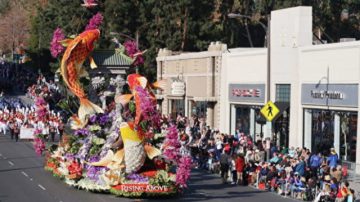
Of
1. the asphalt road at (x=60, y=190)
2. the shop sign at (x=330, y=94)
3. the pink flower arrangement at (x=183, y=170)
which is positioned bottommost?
the asphalt road at (x=60, y=190)

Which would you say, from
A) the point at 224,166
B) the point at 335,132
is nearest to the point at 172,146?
the point at 224,166

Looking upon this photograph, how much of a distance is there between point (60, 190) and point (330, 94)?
40.8 feet

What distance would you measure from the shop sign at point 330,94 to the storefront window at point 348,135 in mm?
551

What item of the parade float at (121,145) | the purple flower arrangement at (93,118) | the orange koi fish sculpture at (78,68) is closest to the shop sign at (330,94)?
the parade float at (121,145)

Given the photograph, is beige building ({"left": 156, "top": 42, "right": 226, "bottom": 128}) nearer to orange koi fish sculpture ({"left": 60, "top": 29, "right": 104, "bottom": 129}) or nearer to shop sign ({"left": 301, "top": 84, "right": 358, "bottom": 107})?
shop sign ({"left": 301, "top": 84, "right": 358, "bottom": 107})

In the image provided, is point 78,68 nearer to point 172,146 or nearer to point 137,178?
point 172,146

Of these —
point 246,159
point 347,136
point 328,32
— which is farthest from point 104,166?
point 328,32

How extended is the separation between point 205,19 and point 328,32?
39.6 feet

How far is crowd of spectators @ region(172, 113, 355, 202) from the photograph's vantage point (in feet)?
78.0

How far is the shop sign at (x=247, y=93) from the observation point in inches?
1492

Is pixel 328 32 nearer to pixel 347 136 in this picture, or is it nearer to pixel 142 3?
pixel 142 3

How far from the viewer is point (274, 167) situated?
87.0 ft

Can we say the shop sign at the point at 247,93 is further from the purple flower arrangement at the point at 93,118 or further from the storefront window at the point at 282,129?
the purple flower arrangement at the point at 93,118

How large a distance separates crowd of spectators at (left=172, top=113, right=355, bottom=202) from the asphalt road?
0.61 m
